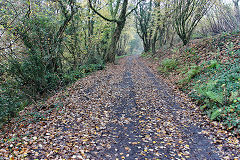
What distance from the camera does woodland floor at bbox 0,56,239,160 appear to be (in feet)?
13.3

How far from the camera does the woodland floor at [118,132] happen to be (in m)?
4.07

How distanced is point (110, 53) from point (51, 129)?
15.2 m

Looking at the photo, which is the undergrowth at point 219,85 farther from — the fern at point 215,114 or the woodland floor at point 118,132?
the woodland floor at point 118,132

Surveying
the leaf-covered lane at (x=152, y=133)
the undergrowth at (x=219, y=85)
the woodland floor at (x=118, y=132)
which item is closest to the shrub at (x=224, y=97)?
the undergrowth at (x=219, y=85)

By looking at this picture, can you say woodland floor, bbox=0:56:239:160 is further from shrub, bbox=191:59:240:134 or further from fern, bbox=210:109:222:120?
shrub, bbox=191:59:240:134

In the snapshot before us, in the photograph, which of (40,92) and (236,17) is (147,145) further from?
(236,17)

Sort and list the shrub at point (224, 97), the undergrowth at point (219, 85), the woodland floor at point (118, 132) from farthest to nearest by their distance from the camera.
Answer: the undergrowth at point (219, 85), the shrub at point (224, 97), the woodland floor at point (118, 132)

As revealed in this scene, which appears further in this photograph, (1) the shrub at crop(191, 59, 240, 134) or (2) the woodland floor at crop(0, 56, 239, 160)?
(1) the shrub at crop(191, 59, 240, 134)

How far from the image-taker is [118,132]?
512 cm

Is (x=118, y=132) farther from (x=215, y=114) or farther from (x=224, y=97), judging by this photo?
(x=224, y=97)

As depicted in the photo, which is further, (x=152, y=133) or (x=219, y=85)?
(x=219, y=85)

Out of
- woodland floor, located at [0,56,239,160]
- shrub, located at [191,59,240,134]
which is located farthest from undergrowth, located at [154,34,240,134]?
woodland floor, located at [0,56,239,160]

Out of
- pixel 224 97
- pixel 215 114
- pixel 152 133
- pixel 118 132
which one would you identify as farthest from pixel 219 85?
pixel 118 132

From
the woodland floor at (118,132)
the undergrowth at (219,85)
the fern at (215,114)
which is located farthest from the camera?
the fern at (215,114)
